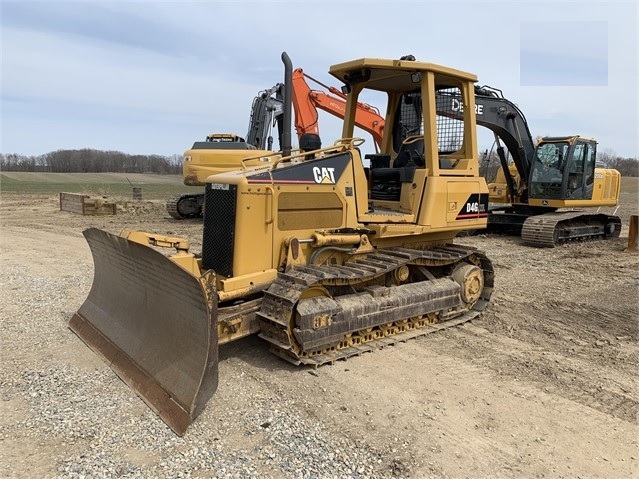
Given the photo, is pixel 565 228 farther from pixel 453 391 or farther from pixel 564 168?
pixel 453 391

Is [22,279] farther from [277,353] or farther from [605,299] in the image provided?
[605,299]

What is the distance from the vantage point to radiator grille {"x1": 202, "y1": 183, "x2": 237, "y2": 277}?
16.0 feet

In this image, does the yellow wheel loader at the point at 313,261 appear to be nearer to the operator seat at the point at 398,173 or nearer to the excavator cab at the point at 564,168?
the operator seat at the point at 398,173

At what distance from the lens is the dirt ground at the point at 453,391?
11.0 feet

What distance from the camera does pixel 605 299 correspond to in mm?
7418

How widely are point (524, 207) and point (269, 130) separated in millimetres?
8014

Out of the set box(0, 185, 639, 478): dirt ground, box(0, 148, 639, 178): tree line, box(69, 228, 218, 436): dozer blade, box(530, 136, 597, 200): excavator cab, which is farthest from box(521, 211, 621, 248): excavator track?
box(0, 148, 639, 178): tree line

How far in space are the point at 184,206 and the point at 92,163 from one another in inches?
2651

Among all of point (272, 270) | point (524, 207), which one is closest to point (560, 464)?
point (272, 270)

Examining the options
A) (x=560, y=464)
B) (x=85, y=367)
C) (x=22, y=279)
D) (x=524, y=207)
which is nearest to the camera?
(x=560, y=464)

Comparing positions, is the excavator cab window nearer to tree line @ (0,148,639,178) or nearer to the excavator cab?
the excavator cab

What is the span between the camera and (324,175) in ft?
17.6

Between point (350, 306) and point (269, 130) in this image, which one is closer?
point (350, 306)

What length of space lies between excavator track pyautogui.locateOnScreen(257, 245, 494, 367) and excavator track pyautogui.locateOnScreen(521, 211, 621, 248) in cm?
639
